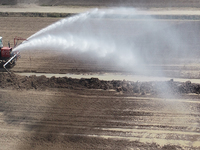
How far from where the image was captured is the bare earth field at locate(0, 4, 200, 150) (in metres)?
13.0

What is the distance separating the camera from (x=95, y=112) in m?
14.9

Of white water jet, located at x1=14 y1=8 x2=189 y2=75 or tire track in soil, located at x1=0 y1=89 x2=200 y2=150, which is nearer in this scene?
tire track in soil, located at x1=0 y1=89 x2=200 y2=150

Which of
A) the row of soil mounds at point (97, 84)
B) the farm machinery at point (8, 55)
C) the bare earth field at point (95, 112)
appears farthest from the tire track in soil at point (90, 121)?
the farm machinery at point (8, 55)

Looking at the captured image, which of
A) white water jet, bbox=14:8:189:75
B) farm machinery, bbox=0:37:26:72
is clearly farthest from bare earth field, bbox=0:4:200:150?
white water jet, bbox=14:8:189:75

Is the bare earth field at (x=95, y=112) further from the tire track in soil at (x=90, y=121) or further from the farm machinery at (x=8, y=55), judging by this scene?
the farm machinery at (x=8, y=55)

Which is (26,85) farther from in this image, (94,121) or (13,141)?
(94,121)

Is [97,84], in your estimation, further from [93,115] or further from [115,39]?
[115,39]

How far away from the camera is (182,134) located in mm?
13281

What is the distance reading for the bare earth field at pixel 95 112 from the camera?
1299 cm

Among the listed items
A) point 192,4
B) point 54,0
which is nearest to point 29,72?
point 54,0

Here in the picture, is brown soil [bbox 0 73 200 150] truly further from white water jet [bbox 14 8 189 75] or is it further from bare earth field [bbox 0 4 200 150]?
white water jet [bbox 14 8 189 75]

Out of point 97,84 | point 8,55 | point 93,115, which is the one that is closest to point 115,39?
point 97,84

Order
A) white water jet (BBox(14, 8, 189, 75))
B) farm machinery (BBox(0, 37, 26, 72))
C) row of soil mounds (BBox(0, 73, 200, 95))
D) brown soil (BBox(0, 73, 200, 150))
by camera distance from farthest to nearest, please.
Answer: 1. white water jet (BBox(14, 8, 189, 75))
2. farm machinery (BBox(0, 37, 26, 72))
3. row of soil mounds (BBox(0, 73, 200, 95))
4. brown soil (BBox(0, 73, 200, 150))

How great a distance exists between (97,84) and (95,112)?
10.3 feet
